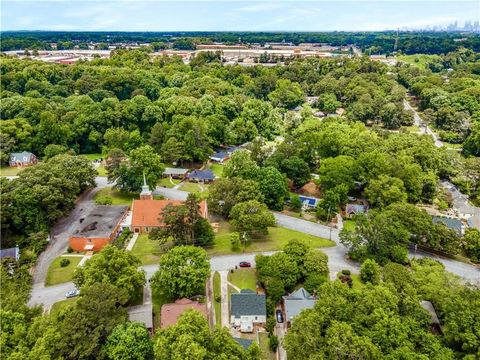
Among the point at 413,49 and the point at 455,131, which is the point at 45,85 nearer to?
the point at 455,131

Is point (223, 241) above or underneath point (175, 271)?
underneath

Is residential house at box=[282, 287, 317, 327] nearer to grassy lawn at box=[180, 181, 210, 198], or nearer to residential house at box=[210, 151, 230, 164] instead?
grassy lawn at box=[180, 181, 210, 198]

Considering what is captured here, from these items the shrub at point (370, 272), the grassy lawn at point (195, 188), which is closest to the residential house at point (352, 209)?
the shrub at point (370, 272)

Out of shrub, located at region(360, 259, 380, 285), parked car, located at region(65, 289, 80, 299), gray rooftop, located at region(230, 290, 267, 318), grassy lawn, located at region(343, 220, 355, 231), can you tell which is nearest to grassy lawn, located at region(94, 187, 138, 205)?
parked car, located at region(65, 289, 80, 299)

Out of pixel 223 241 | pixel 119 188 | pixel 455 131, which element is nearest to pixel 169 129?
pixel 119 188

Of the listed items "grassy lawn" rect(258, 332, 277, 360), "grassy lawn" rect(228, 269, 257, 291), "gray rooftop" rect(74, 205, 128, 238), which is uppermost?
"gray rooftop" rect(74, 205, 128, 238)

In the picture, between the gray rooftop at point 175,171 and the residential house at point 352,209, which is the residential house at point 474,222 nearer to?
the residential house at point 352,209
